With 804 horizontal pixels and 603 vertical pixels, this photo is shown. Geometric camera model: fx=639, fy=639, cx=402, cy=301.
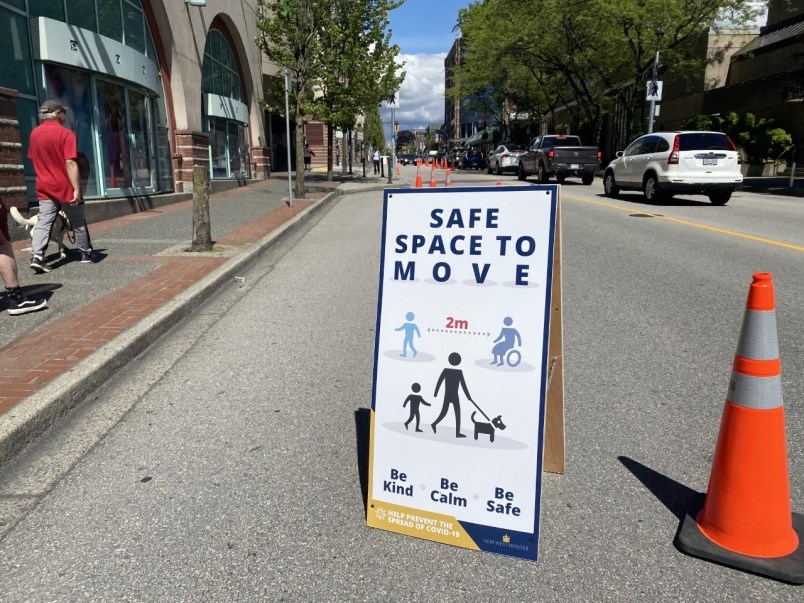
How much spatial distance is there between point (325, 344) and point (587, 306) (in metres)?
2.69

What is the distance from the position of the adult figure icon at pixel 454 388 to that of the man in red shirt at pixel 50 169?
20.6 ft

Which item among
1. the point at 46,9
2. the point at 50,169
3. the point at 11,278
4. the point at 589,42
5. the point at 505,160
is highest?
the point at 589,42

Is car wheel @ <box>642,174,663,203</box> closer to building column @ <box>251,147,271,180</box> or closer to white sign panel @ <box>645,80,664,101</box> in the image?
white sign panel @ <box>645,80,664,101</box>

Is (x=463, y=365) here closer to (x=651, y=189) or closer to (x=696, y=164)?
(x=696, y=164)

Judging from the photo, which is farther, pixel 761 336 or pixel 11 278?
pixel 11 278

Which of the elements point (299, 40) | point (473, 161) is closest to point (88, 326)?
point (299, 40)

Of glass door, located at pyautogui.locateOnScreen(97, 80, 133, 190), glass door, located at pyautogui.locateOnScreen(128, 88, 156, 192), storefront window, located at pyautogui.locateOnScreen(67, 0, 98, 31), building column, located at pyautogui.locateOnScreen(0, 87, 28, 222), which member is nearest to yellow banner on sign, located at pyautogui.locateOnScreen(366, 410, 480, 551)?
building column, located at pyautogui.locateOnScreen(0, 87, 28, 222)

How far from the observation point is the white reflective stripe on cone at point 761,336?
93.7 inches

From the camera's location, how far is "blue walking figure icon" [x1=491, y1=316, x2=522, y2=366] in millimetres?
2484

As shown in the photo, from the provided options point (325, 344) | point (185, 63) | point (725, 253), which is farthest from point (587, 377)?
point (185, 63)

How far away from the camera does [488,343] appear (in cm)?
253

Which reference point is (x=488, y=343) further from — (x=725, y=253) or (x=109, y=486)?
(x=725, y=253)

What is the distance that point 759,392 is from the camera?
2.41 m

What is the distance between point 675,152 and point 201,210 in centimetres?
1160
